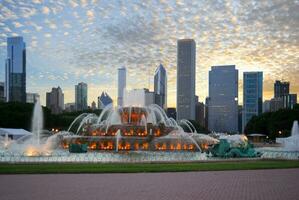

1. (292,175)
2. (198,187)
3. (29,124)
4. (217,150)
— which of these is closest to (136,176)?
(198,187)

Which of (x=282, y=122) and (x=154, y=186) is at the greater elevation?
(x=154, y=186)

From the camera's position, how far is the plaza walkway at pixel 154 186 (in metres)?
15.8

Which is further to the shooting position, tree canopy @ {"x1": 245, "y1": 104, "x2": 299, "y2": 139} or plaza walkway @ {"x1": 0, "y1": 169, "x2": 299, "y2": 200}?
tree canopy @ {"x1": 245, "y1": 104, "x2": 299, "y2": 139}

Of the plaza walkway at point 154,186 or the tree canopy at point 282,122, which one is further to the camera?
the tree canopy at point 282,122

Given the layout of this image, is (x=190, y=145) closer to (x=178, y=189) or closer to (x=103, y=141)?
(x=103, y=141)

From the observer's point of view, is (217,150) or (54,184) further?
(217,150)

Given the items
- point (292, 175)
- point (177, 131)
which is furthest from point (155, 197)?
point (177, 131)

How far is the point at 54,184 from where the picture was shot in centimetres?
1883

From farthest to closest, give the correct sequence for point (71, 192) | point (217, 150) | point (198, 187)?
point (217, 150) → point (198, 187) → point (71, 192)

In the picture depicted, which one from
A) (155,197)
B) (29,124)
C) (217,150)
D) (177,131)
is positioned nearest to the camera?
(155,197)

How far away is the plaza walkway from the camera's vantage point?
52.0 feet

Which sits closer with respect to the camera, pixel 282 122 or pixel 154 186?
pixel 154 186

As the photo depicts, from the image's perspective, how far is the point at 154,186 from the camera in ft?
60.3

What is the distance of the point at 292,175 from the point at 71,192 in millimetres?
13031
